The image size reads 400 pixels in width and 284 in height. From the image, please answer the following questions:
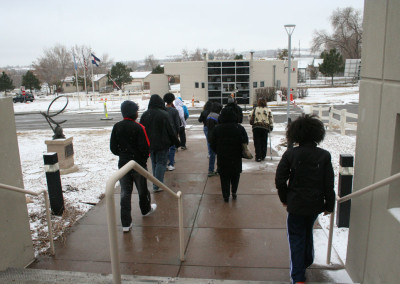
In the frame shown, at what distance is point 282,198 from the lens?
3205 millimetres

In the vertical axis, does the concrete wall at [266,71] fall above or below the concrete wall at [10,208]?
above

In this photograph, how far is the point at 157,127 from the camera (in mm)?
5578

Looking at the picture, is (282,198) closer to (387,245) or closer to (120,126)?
(387,245)

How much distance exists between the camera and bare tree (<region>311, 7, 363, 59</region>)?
67.8 m

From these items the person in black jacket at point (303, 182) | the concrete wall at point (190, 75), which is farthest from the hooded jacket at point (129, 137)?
the concrete wall at point (190, 75)

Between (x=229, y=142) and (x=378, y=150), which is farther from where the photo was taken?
(x=229, y=142)

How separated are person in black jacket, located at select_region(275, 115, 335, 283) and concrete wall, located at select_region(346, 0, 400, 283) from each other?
1.17 feet

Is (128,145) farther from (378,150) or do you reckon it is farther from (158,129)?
(378,150)

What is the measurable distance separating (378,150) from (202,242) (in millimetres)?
2415

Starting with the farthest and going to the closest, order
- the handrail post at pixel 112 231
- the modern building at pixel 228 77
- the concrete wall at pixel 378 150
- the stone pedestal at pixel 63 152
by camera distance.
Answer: the modern building at pixel 228 77, the stone pedestal at pixel 63 152, the concrete wall at pixel 378 150, the handrail post at pixel 112 231

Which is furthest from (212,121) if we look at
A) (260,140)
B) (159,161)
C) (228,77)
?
(228,77)

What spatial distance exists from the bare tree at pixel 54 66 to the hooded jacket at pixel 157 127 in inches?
3009

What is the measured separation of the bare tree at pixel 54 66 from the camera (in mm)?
78188

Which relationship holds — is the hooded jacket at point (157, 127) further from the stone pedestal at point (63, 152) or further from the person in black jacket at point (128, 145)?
the stone pedestal at point (63, 152)
